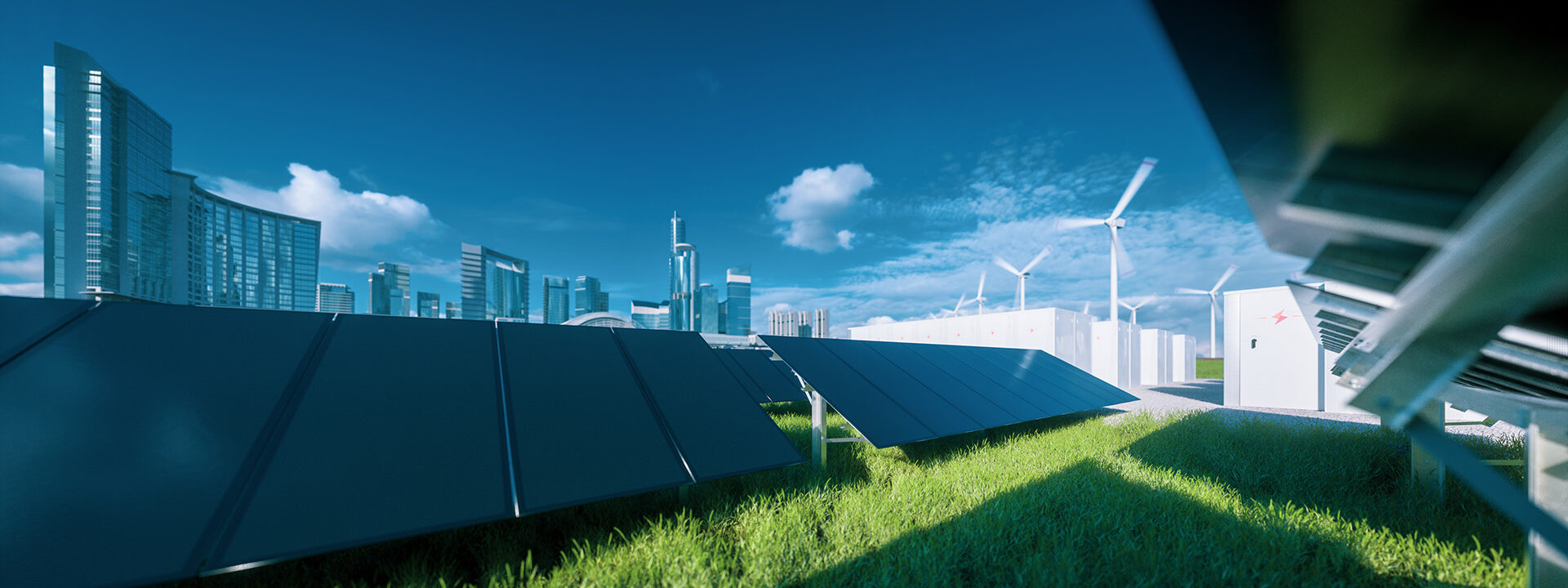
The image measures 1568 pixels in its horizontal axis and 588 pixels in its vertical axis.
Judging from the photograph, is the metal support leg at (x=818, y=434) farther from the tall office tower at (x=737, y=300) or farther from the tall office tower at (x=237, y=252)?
the tall office tower at (x=737, y=300)

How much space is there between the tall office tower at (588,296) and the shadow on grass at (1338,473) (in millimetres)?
164243

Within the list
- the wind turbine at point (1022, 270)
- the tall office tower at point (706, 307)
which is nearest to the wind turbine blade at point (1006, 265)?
the wind turbine at point (1022, 270)

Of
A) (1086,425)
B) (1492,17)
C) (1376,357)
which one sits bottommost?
(1086,425)

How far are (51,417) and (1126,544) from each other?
678 cm

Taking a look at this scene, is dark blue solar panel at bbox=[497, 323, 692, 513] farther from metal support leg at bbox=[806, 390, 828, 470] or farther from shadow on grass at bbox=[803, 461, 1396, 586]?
metal support leg at bbox=[806, 390, 828, 470]

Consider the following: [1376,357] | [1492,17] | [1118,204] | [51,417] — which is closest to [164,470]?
[51,417]

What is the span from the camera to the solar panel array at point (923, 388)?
5.69 meters

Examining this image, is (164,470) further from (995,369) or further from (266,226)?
(266,226)

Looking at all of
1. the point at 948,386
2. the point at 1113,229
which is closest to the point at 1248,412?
the point at 1113,229

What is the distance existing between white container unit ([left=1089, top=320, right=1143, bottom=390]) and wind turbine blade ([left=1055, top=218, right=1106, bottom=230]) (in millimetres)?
5607

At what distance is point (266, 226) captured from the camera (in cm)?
8306

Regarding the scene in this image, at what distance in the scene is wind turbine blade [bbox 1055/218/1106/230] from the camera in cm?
2177

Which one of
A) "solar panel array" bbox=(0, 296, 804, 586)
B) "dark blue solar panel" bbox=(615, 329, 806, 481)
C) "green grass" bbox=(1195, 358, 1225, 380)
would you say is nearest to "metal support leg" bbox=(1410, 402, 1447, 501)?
"dark blue solar panel" bbox=(615, 329, 806, 481)

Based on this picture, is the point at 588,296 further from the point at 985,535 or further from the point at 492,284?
the point at 985,535
